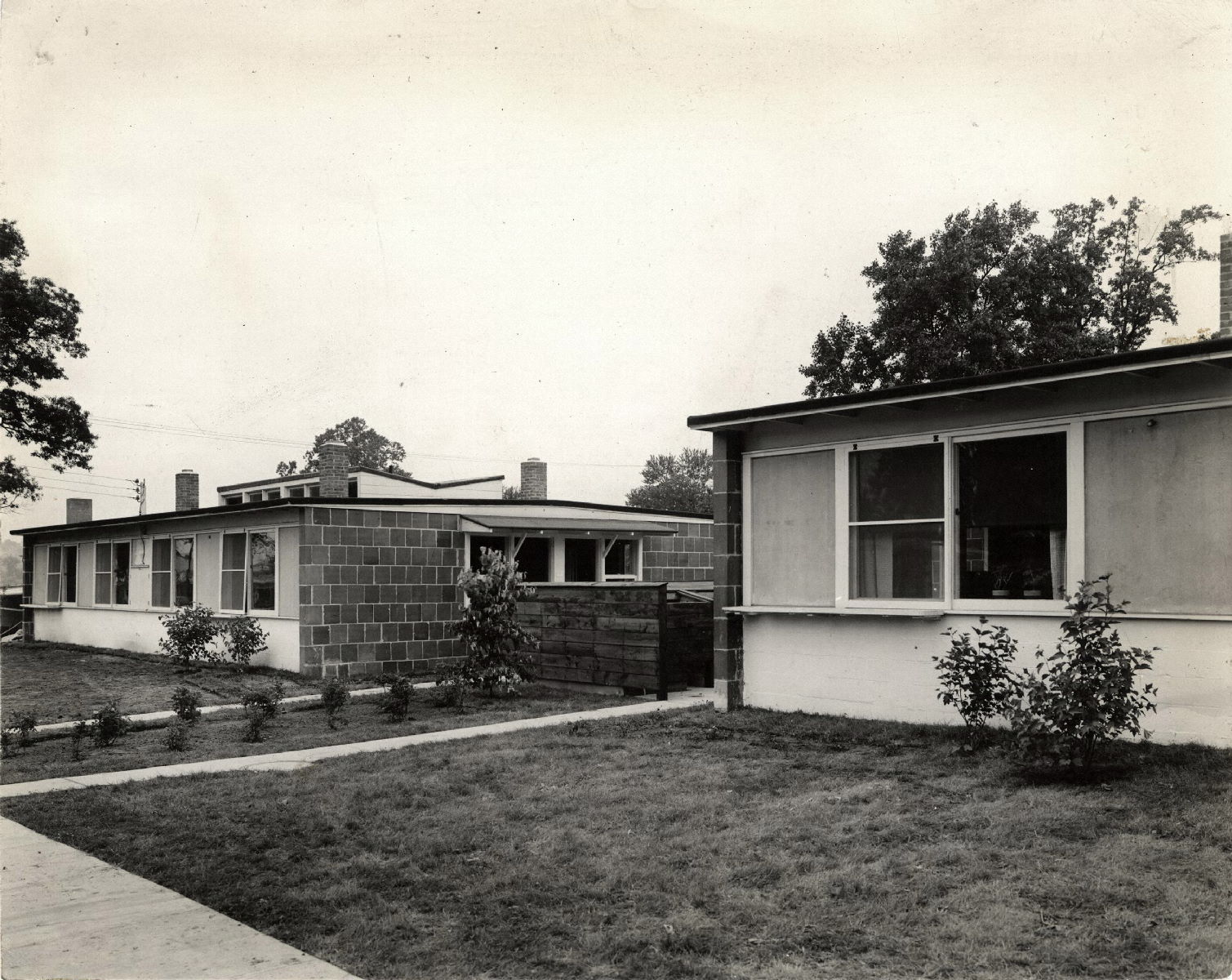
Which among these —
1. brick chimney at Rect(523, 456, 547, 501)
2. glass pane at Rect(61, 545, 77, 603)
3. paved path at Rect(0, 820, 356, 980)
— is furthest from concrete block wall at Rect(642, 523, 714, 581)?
paved path at Rect(0, 820, 356, 980)

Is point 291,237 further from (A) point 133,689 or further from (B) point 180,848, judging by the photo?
(B) point 180,848

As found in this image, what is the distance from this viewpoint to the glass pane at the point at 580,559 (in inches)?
800

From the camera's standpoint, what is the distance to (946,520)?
9.23 m

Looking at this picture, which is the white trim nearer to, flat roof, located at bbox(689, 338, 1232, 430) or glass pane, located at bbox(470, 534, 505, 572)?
flat roof, located at bbox(689, 338, 1232, 430)

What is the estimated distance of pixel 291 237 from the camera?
17.3m

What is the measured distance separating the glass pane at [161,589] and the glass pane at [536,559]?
7.23 m

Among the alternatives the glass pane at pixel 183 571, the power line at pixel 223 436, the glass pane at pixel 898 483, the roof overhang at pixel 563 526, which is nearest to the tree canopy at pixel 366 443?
the power line at pixel 223 436

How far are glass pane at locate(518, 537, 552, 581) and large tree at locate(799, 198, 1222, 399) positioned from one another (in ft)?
55.9

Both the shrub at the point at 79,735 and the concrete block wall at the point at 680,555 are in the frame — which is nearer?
the shrub at the point at 79,735

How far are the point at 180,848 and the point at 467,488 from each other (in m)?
20.7

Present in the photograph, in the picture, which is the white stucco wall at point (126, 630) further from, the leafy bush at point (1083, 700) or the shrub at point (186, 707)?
the leafy bush at point (1083, 700)

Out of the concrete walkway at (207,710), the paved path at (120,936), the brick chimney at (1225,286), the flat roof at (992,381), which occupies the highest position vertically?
the brick chimney at (1225,286)

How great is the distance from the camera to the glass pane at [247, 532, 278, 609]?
17484mm

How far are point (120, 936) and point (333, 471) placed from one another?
58.9ft
